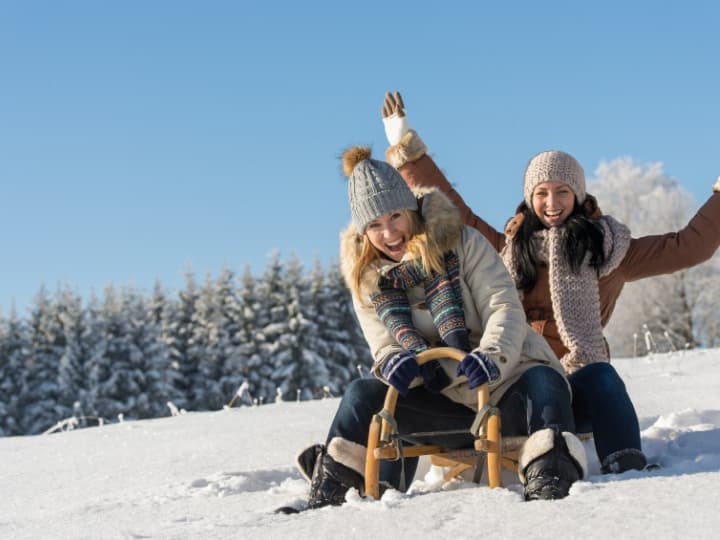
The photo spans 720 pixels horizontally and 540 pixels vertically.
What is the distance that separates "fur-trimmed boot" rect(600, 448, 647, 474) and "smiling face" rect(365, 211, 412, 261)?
42.6 inches

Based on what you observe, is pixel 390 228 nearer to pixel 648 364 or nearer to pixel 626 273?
pixel 626 273

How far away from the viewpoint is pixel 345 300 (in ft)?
135

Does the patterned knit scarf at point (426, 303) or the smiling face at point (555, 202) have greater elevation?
the smiling face at point (555, 202)

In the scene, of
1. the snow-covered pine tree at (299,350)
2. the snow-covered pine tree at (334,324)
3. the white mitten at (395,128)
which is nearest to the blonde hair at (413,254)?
the white mitten at (395,128)

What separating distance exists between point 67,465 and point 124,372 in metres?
33.5

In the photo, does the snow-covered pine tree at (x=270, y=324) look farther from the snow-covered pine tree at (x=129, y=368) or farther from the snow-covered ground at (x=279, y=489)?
the snow-covered ground at (x=279, y=489)

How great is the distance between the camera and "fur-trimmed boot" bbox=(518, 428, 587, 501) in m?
2.75

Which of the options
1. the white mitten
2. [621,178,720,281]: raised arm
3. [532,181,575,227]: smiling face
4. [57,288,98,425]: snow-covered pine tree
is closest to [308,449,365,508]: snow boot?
[532,181,575,227]: smiling face

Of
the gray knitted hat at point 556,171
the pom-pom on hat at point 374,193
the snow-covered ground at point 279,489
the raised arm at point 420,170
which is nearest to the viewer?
the snow-covered ground at point 279,489

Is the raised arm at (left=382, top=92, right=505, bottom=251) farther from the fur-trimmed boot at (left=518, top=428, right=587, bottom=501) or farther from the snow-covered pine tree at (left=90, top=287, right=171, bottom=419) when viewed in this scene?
the snow-covered pine tree at (left=90, top=287, right=171, bottom=419)

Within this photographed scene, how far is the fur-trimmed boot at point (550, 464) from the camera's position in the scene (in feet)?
9.02

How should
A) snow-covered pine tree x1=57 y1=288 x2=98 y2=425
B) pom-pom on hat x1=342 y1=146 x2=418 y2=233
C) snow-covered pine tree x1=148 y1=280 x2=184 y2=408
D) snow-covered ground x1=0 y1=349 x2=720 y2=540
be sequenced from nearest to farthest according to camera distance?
1. snow-covered ground x1=0 y1=349 x2=720 y2=540
2. pom-pom on hat x1=342 y1=146 x2=418 y2=233
3. snow-covered pine tree x1=57 y1=288 x2=98 y2=425
4. snow-covered pine tree x1=148 y1=280 x2=184 y2=408

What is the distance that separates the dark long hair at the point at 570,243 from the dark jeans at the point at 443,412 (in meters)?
0.92

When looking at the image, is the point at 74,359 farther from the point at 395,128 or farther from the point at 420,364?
the point at 420,364
